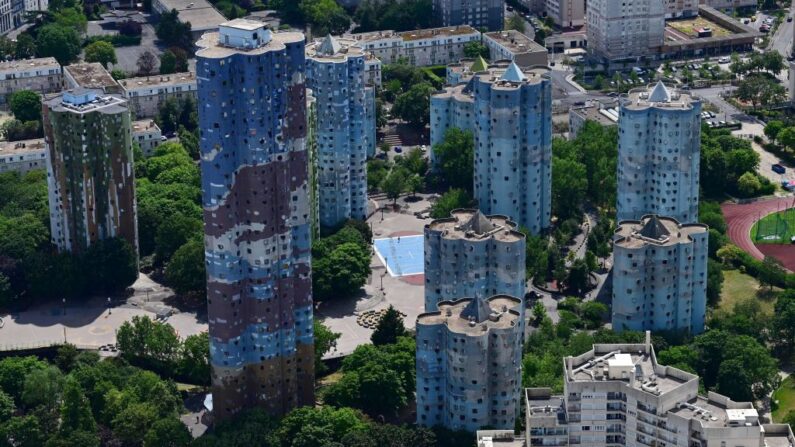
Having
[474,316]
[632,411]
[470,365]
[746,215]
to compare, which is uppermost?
[474,316]

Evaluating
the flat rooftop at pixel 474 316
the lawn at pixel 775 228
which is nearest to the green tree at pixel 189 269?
the flat rooftop at pixel 474 316

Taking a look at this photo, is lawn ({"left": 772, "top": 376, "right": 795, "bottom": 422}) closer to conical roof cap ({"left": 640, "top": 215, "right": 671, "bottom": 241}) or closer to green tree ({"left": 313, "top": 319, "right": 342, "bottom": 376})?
conical roof cap ({"left": 640, "top": 215, "right": 671, "bottom": 241})

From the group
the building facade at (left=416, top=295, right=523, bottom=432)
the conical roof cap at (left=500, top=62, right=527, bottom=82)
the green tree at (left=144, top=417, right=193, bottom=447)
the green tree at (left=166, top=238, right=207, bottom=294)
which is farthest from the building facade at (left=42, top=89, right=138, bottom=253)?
the building facade at (left=416, top=295, right=523, bottom=432)

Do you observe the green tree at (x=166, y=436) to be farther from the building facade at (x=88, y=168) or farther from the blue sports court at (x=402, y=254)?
the blue sports court at (x=402, y=254)

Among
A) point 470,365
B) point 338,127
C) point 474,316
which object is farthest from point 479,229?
point 338,127

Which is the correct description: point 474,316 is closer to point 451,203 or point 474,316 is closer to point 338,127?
point 451,203

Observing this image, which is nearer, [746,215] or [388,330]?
[388,330]

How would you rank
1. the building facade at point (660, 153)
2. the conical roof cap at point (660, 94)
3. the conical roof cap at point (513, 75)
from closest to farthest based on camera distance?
the building facade at point (660, 153) → the conical roof cap at point (660, 94) → the conical roof cap at point (513, 75)
